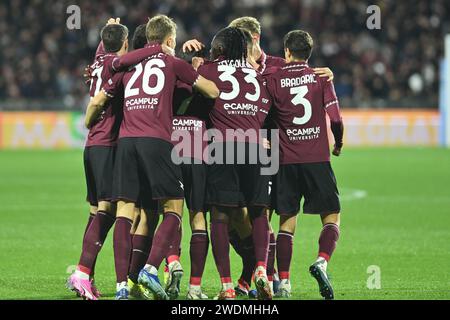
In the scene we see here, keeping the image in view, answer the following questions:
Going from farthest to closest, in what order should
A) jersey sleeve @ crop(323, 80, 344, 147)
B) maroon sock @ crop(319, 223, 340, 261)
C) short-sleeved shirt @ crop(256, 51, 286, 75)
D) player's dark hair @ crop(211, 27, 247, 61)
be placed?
short-sleeved shirt @ crop(256, 51, 286, 75) → jersey sleeve @ crop(323, 80, 344, 147) → maroon sock @ crop(319, 223, 340, 261) → player's dark hair @ crop(211, 27, 247, 61)

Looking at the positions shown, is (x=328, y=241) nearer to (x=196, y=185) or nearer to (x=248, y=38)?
(x=196, y=185)

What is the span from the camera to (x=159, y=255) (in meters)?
7.84

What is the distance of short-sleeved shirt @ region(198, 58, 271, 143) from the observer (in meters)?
8.25

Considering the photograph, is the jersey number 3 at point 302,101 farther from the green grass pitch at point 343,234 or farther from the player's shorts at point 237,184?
the green grass pitch at point 343,234

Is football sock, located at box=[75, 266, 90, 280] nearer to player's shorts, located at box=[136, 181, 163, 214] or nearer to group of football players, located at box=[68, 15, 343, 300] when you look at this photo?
group of football players, located at box=[68, 15, 343, 300]

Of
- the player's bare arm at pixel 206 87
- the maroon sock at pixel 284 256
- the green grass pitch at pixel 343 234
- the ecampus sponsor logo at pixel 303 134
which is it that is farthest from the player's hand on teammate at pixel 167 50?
the green grass pitch at pixel 343 234

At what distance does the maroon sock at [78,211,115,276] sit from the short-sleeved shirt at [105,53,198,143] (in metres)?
0.78

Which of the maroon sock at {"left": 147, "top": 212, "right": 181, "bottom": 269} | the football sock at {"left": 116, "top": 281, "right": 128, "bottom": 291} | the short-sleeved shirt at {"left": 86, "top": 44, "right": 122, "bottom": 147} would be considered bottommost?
the football sock at {"left": 116, "top": 281, "right": 128, "bottom": 291}

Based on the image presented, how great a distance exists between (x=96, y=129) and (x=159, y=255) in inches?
49.2

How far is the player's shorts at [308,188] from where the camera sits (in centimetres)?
852

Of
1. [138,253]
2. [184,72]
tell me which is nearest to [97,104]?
[184,72]

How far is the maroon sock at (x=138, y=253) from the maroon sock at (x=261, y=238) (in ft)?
2.74

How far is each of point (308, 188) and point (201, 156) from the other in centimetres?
94

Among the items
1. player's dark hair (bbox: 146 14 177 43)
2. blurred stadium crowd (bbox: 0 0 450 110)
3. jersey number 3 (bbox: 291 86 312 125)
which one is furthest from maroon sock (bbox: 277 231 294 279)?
blurred stadium crowd (bbox: 0 0 450 110)
